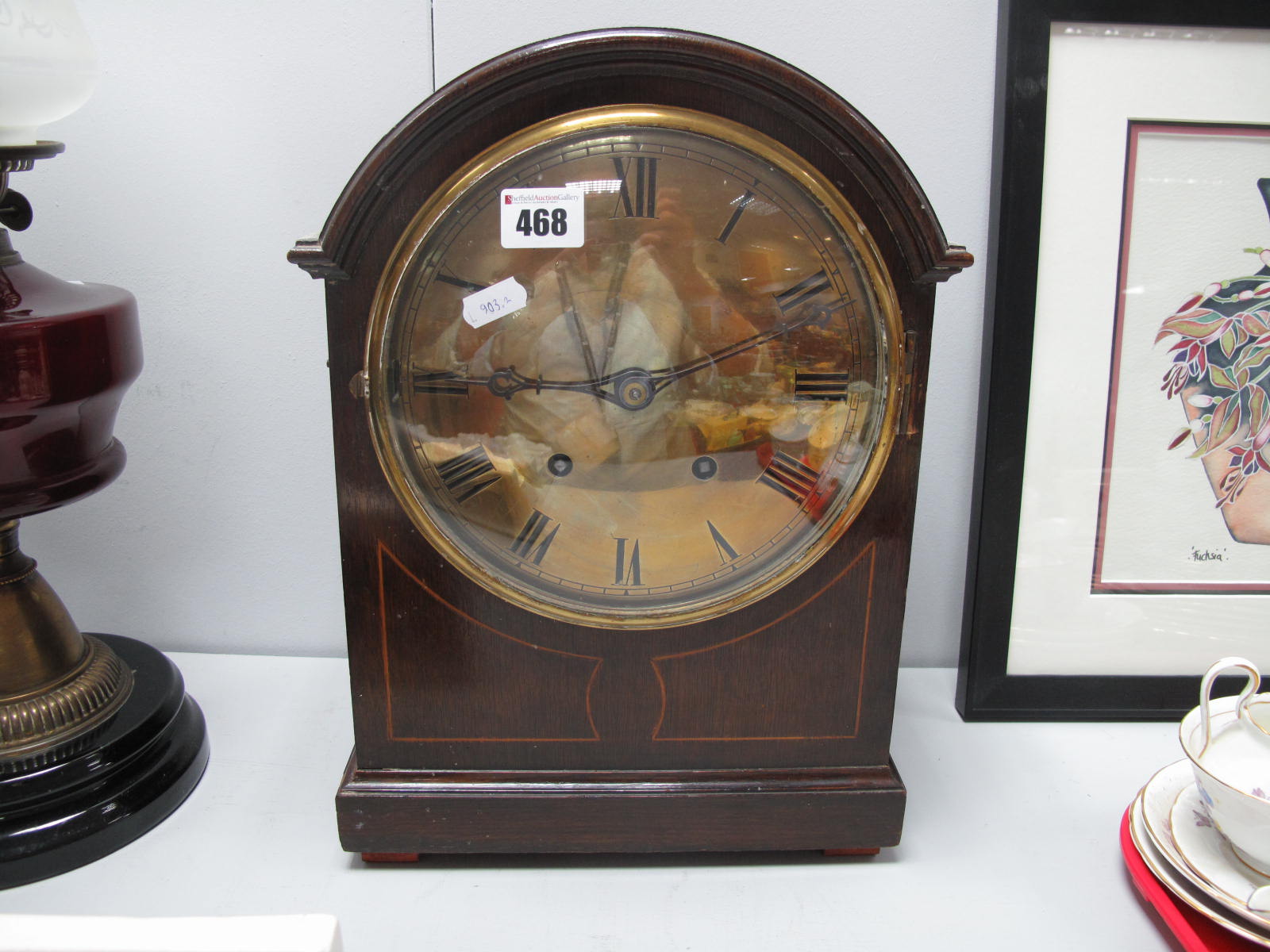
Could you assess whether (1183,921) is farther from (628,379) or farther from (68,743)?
Result: (68,743)

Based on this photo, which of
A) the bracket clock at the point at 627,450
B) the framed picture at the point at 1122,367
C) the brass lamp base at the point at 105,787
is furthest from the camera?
the framed picture at the point at 1122,367

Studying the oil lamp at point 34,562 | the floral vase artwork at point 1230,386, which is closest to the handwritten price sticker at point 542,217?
the oil lamp at point 34,562

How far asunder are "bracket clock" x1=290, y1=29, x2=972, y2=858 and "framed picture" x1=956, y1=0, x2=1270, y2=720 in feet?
1.18

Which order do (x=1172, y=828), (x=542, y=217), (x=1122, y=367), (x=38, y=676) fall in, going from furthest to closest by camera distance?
(x=1122, y=367), (x=38, y=676), (x=1172, y=828), (x=542, y=217)

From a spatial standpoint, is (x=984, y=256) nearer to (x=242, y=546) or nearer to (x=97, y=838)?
(x=242, y=546)

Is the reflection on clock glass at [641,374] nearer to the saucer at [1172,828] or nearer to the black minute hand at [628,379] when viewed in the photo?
the black minute hand at [628,379]

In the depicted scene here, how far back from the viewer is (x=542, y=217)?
91cm

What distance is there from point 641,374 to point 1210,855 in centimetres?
72

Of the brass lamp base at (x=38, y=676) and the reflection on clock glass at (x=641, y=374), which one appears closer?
the reflection on clock glass at (x=641, y=374)

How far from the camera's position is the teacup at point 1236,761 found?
0.93 m

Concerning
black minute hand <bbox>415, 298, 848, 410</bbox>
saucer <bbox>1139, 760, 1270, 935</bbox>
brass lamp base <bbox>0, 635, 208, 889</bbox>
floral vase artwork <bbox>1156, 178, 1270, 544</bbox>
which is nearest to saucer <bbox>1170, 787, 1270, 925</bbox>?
saucer <bbox>1139, 760, 1270, 935</bbox>

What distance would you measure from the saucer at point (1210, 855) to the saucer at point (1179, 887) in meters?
0.01

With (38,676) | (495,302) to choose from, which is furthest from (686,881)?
(38,676)

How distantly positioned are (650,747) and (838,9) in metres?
0.88
